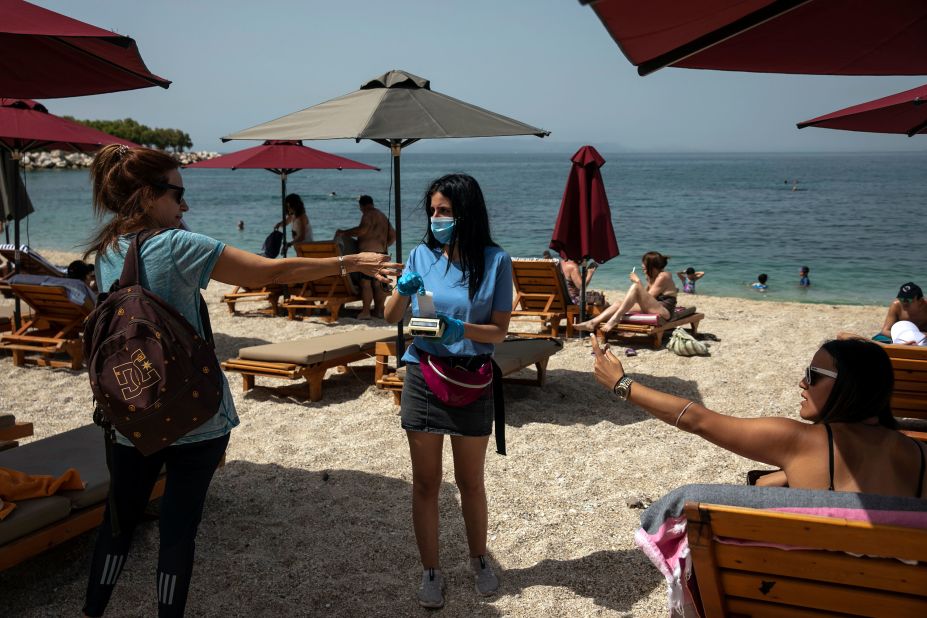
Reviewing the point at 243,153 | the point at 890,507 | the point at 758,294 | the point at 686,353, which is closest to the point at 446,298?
the point at 890,507

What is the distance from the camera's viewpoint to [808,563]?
2.08 m

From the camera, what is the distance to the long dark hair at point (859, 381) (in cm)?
237

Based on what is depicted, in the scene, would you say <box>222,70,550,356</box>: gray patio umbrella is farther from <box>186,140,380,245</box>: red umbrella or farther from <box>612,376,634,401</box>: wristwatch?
<box>186,140,380,245</box>: red umbrella

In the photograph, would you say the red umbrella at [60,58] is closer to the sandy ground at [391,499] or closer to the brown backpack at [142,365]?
the brown backpack at [142,365]

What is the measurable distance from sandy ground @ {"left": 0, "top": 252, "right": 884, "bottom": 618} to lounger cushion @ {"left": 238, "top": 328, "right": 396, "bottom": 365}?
375 millimetres

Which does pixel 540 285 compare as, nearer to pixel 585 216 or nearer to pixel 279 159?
pixel 585 216

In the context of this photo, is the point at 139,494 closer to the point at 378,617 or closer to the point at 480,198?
the point at 378,617

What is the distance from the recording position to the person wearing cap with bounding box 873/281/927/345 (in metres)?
6.33

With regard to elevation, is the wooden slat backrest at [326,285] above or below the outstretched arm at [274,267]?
below

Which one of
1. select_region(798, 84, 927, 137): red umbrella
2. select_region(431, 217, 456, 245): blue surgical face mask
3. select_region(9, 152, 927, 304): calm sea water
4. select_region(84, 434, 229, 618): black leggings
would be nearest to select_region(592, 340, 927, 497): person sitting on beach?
select_region(431, 217, 456, 245): blue surgical face mask

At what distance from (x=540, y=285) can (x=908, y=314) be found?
384 cm

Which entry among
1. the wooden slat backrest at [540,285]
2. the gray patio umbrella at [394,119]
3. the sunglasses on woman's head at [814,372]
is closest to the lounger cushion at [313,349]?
the gray patio umbrella at [394,119]

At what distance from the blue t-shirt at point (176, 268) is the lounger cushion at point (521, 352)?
345cm

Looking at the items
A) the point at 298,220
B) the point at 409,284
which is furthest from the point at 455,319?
the point at 298,220
